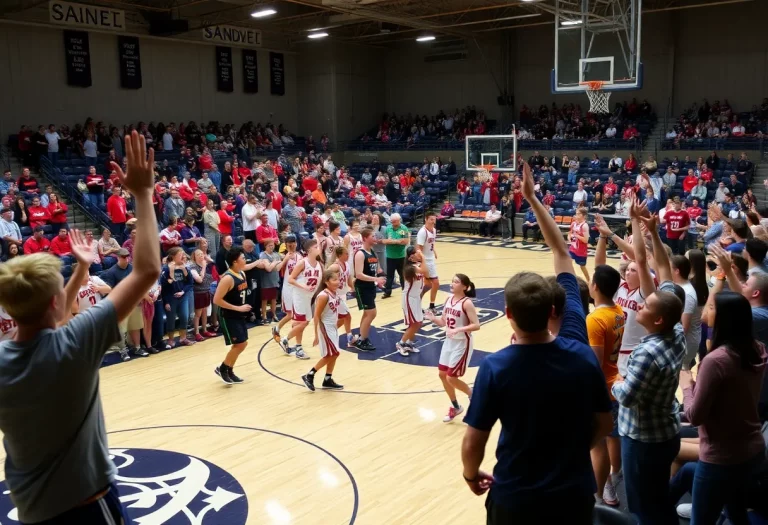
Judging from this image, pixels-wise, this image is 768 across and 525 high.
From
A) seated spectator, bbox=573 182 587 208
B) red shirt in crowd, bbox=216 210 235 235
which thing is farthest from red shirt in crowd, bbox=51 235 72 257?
seated spectator, bbox=573 182 587 208

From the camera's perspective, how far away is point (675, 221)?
596 inches

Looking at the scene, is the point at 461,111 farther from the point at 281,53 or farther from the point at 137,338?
the point at 137,338

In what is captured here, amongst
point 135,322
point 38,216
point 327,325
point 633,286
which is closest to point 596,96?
point 327,325

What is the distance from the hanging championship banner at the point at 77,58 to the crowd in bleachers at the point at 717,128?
19.9 meters

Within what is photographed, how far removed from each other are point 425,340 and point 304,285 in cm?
224

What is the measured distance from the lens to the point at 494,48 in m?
30.4

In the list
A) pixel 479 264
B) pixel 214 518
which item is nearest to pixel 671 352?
pixel 214 518

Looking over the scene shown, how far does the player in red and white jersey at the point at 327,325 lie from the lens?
841 centimetres

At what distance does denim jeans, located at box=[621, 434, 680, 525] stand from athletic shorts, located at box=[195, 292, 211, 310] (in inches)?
327

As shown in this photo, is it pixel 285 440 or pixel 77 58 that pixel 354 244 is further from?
pixel 77 58

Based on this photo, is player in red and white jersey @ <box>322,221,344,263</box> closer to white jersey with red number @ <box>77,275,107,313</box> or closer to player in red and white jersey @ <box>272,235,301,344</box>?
player in red and white jersey @ <box>272,235,301,344</box>

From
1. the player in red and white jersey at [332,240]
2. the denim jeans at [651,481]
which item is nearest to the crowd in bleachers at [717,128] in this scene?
the player in red and white jersey at [332,240]

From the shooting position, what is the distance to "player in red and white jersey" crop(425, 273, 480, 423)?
7.32 m

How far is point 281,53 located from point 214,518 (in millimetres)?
27104
